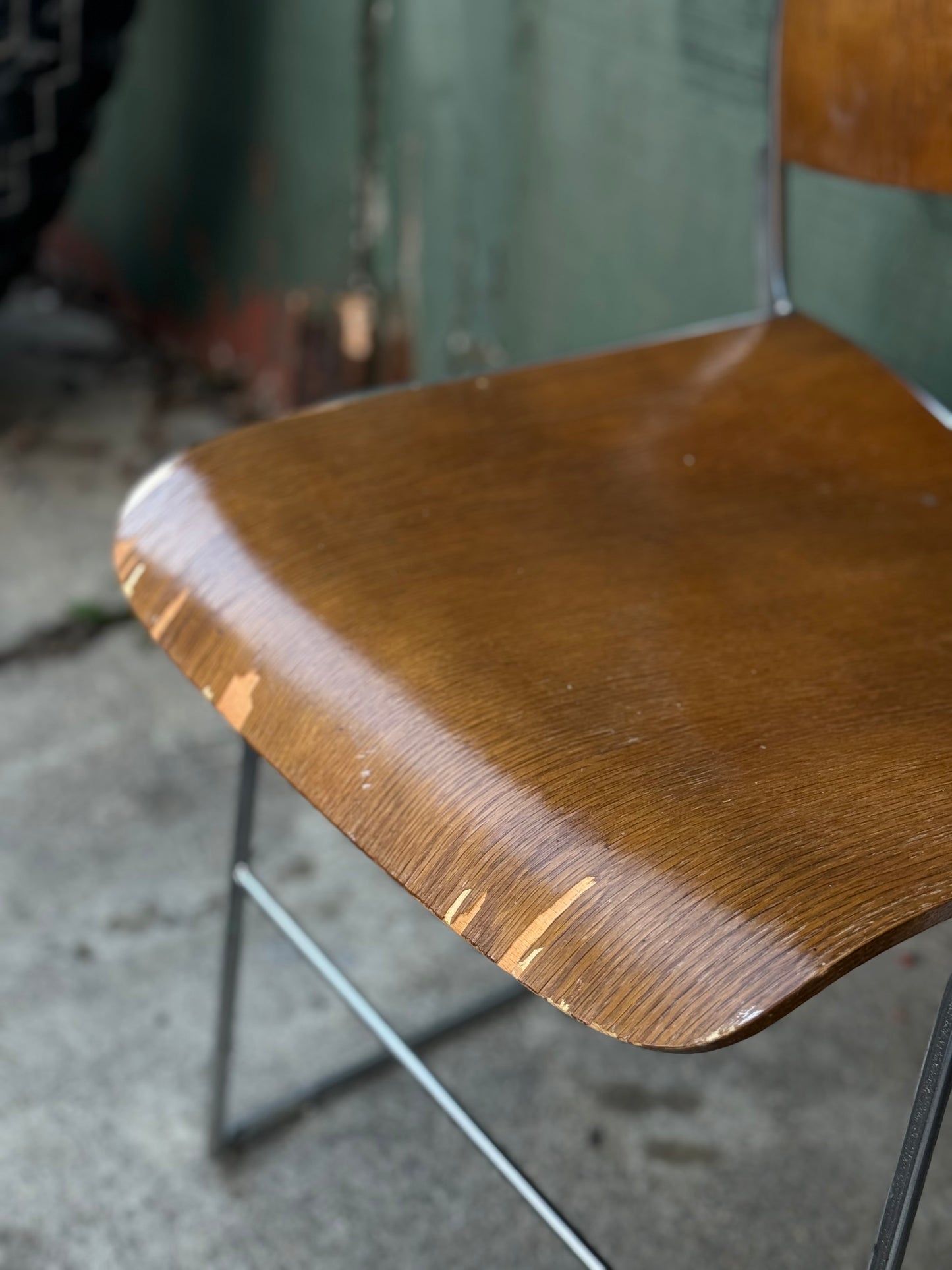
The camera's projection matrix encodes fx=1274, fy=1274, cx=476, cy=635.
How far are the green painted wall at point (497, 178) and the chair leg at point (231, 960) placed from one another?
728 millimetres

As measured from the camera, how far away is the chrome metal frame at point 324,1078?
2.47 feet

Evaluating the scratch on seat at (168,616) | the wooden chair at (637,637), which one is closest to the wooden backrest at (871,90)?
the wooden chair at (637,637)

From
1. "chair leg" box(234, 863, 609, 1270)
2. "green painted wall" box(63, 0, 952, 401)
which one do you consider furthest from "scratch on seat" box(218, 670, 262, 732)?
"green painted wall" box(63, 0, 952, 401)

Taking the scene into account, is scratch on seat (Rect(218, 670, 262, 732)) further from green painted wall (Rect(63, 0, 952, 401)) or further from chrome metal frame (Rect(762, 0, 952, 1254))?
green painted wall (Rect(63, 0, 952, 401))

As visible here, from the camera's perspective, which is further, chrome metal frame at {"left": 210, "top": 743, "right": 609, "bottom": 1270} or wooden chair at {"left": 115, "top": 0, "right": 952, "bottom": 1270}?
chrome metal frame at {"left": 210, "top": 743, "right": 609, "bottom": 1270}

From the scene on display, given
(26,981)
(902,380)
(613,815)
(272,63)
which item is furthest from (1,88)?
(613,815)

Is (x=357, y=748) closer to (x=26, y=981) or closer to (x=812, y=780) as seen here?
(x=812, y=780)

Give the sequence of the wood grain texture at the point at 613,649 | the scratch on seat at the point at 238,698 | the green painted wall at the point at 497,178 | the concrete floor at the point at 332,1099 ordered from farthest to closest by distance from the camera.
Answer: the green painted wall at the point at 497,178 → the concrete floor at the point at 332,1099 → the scratch on seat at the point at 238,698 → the wood grain texture at the point at 613,649

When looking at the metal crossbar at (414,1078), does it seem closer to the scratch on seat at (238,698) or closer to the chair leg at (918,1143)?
the chair leg at (918,1143)

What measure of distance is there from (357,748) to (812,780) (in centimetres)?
20

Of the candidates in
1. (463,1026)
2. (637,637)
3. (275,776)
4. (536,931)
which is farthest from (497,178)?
(536,931)

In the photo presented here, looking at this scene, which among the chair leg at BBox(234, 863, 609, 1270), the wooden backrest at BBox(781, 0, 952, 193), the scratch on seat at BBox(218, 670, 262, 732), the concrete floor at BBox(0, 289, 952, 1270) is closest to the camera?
the scratch on seat at BBox(218, 670, 262, 732)

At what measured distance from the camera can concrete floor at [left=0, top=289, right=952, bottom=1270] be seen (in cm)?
96

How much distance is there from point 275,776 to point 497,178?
0.83m
